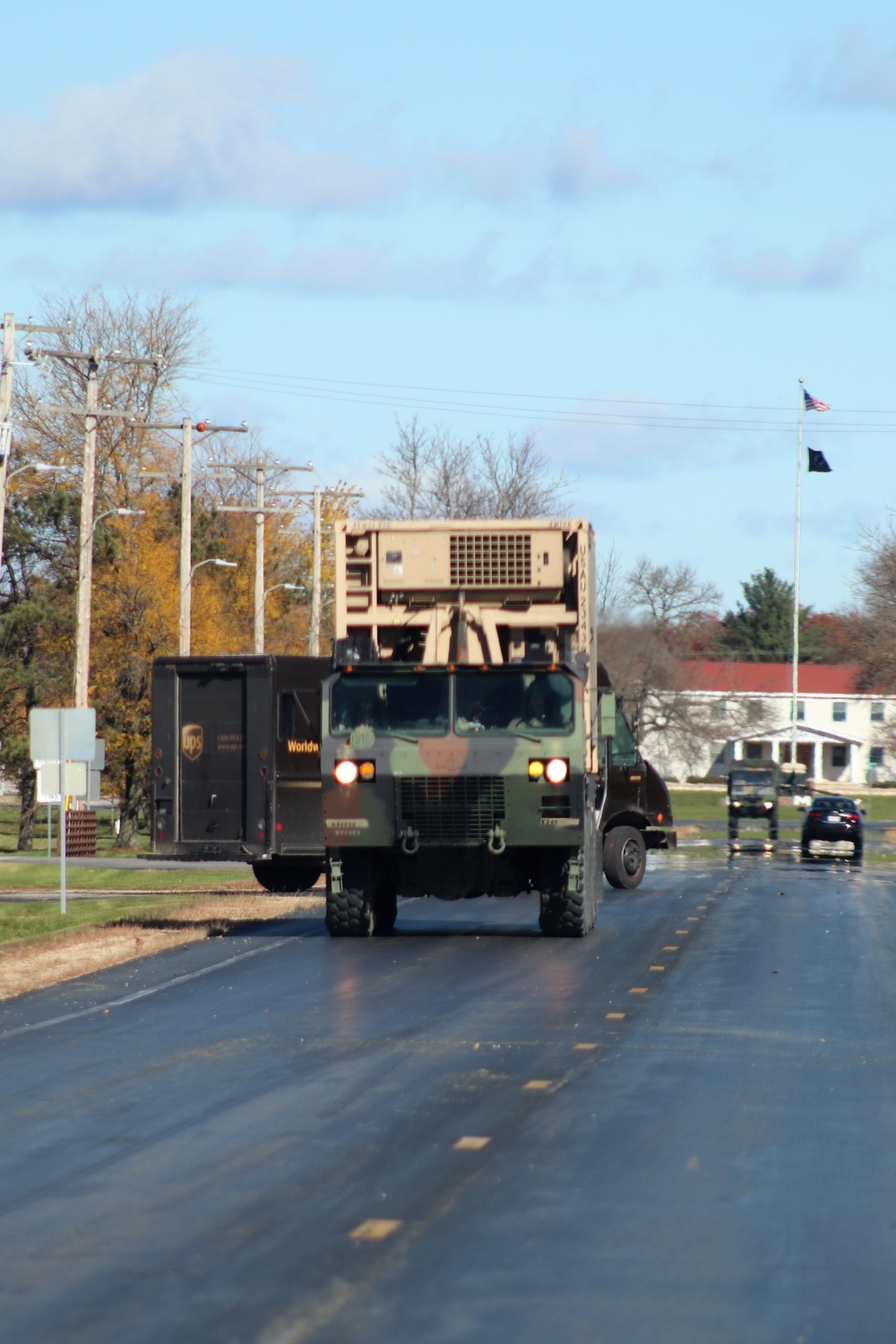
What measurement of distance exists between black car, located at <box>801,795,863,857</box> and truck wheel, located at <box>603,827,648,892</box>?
18.0m

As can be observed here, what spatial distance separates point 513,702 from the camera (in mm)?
19641

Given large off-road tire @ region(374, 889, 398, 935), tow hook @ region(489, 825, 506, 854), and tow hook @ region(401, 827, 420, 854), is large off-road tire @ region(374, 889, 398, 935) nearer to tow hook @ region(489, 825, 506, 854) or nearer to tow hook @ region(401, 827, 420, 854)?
tow hook @ region(401, 827, 420, 854)

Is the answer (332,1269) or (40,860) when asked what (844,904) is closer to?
(40,860)

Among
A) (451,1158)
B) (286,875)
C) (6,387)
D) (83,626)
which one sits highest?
(6,387)

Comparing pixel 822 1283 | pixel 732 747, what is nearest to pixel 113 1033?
pixel 822 1283

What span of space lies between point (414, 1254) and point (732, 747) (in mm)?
103854

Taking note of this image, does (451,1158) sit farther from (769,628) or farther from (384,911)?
(769,628)

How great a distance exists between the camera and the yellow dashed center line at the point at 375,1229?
7.10 m

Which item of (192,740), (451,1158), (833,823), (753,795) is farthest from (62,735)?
(753,795)

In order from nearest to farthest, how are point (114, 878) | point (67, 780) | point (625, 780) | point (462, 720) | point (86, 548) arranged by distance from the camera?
1. point (462, 720)
2. point (67, 780)
3. point (625, 780)
4. point (114, 878)
5. point (86, 548)

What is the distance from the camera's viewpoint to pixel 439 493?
70.2m

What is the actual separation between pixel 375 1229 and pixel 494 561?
13.4 metres

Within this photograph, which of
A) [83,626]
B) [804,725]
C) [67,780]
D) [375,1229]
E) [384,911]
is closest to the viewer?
[375,1229]

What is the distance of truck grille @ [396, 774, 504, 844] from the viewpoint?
19438 mm
